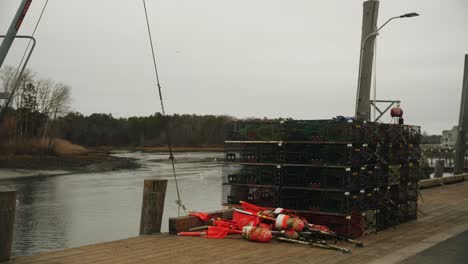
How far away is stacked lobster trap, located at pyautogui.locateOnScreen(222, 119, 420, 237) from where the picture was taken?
1002 cm

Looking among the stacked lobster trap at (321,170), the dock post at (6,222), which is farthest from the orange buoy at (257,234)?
the dock post at (6,222)

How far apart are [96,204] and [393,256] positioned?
22.1m

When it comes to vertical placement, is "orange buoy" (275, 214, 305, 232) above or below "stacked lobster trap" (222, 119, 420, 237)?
below

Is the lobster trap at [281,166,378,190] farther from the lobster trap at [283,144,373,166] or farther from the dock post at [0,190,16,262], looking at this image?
the dock post at [0,190,16,262]

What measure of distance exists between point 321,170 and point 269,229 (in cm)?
151

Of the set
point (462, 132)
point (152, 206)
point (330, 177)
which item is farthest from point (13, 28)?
point (462, 132)

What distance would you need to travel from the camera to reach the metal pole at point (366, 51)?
13.5 meters

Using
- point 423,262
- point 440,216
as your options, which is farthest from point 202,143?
point 423,262

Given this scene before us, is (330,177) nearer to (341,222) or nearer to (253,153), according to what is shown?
(341,222)

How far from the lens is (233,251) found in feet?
28.2

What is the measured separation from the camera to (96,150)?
89000 mm

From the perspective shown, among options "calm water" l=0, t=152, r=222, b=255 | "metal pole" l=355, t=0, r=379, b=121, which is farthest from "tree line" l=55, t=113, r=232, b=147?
"metal pole" l=355, t=0, r=379, b=121

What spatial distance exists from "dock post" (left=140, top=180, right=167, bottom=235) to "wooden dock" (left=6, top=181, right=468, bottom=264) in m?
0.33

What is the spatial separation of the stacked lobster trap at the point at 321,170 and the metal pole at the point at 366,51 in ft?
6.88
